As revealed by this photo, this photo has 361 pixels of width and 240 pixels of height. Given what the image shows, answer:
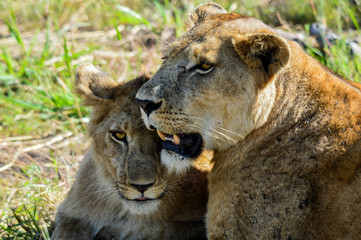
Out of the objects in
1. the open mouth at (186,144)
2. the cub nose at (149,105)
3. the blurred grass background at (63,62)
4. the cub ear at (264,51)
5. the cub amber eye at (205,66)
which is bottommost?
the blurred grass background at (63,62)

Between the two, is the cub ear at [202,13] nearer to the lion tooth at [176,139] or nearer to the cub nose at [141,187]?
the lion tooth at [176,139]

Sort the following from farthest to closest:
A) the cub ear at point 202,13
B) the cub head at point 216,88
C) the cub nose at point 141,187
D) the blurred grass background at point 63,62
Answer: the blurred grass background at point 63,62
the cub ear at point 202,13
the cub nose at point 141,187
the cub head at point 216,88

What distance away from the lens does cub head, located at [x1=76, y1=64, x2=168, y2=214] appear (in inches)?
131

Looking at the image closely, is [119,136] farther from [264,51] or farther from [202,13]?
[264,51]

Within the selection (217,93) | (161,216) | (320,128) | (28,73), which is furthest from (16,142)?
(320,128)

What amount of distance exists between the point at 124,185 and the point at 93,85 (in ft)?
2.75

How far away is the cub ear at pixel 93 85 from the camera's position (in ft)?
12.4

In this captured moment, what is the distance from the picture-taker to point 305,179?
Result: 9.22 ft

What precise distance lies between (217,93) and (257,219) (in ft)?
2.25

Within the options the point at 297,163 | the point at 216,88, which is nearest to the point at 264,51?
the point at 216,88

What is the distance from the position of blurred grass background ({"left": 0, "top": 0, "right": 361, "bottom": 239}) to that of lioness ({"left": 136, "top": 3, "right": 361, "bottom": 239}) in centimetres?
85

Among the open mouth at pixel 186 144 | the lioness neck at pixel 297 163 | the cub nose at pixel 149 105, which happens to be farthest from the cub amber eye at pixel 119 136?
the lioness neck at pixel 297 163

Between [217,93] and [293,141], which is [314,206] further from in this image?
[217,93]

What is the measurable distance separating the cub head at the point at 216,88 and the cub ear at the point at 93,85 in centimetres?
80
